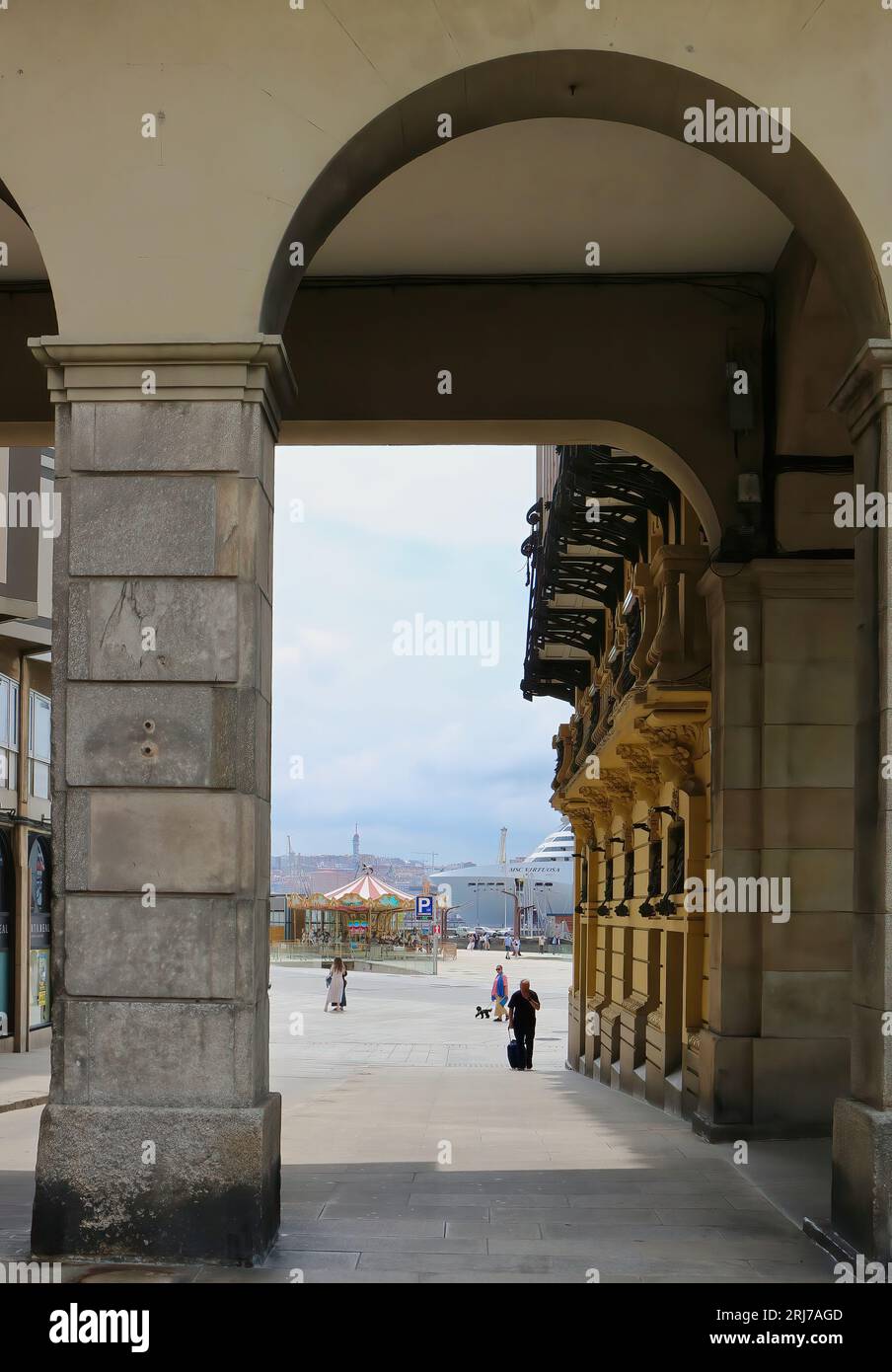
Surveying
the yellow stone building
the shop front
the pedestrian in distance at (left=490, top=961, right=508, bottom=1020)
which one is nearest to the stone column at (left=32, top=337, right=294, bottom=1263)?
the yellow stone building

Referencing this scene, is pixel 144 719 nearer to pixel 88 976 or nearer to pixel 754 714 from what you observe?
pixel 88 976

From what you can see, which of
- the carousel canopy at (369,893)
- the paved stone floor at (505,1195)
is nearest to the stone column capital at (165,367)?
the paved stone floor at (505,1195)

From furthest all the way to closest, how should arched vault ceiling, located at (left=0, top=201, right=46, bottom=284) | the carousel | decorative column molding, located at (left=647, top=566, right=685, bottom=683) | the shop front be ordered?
the carousel, the shop front, decorative column molding, located at (left=647, top=566, right=685, bottom=683), arched vault ceiling, located at (left=0, top=201, right=46, bottom=284)

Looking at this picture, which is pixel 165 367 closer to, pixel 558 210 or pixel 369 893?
pixel 558 210

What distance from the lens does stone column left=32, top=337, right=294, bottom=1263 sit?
808cm

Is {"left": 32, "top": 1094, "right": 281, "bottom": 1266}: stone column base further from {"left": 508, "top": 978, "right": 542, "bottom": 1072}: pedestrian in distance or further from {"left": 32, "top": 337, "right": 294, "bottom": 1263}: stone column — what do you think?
{"left": 508, "top": 978, "right": 542, "bottom": 1072}: pedestrian in distance

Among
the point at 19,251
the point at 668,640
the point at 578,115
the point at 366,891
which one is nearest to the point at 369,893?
the point at 366,891

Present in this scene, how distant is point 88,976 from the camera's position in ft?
27.4

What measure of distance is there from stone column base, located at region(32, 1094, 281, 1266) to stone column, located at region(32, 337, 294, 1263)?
0.4 inches

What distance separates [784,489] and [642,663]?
442cm

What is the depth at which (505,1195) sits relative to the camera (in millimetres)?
10242

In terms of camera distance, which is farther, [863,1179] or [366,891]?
[366,891]

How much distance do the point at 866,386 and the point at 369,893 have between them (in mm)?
72127

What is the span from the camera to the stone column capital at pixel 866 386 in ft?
28.4
